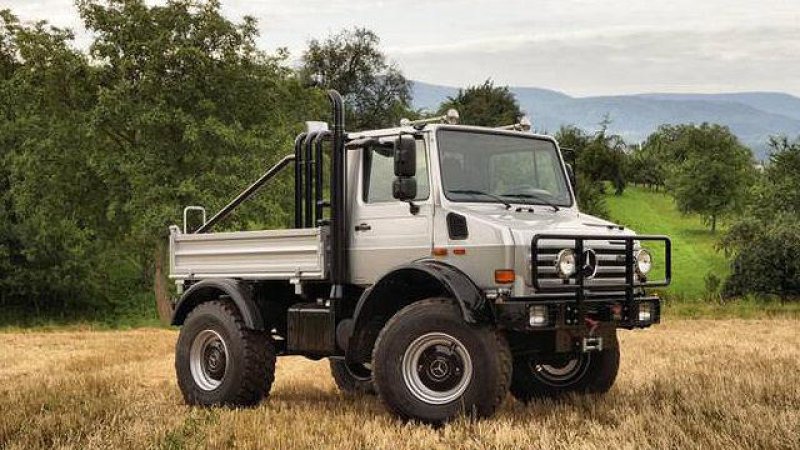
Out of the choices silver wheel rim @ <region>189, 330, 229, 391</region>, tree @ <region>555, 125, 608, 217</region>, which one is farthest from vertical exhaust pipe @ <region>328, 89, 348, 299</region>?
tree @ <region>555, 125, 608, 217</region>

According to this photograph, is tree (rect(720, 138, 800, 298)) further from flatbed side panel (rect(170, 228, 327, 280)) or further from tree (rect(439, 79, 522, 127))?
flatbed side panel (rect(170, 228, 327, 280))

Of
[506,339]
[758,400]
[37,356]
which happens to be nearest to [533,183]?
[506,339]

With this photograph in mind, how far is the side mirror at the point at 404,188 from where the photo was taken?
8.59 meters

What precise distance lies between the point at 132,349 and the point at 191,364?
8921 millimetres

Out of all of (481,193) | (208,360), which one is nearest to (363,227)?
(481,193)

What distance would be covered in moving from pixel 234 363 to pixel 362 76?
5774cm

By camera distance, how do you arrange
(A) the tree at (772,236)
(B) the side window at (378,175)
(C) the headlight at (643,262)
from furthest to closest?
(A) the tree at (772,236), (B) the side window at (378,175), (C) the headlight at (643,262)

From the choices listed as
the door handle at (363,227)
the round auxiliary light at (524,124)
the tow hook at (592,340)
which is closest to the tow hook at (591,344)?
the tow hook at (592,340)

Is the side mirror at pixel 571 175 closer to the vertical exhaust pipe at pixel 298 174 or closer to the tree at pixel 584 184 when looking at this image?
the vertical exhaust pipe at pixel 298 174

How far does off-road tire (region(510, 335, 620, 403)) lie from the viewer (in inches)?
393

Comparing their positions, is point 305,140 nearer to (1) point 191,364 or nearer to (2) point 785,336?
(1) point 191,364

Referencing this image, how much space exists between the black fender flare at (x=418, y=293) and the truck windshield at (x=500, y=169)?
29.7 inches

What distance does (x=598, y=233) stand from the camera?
8.75m

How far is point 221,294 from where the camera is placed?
10836 mm
